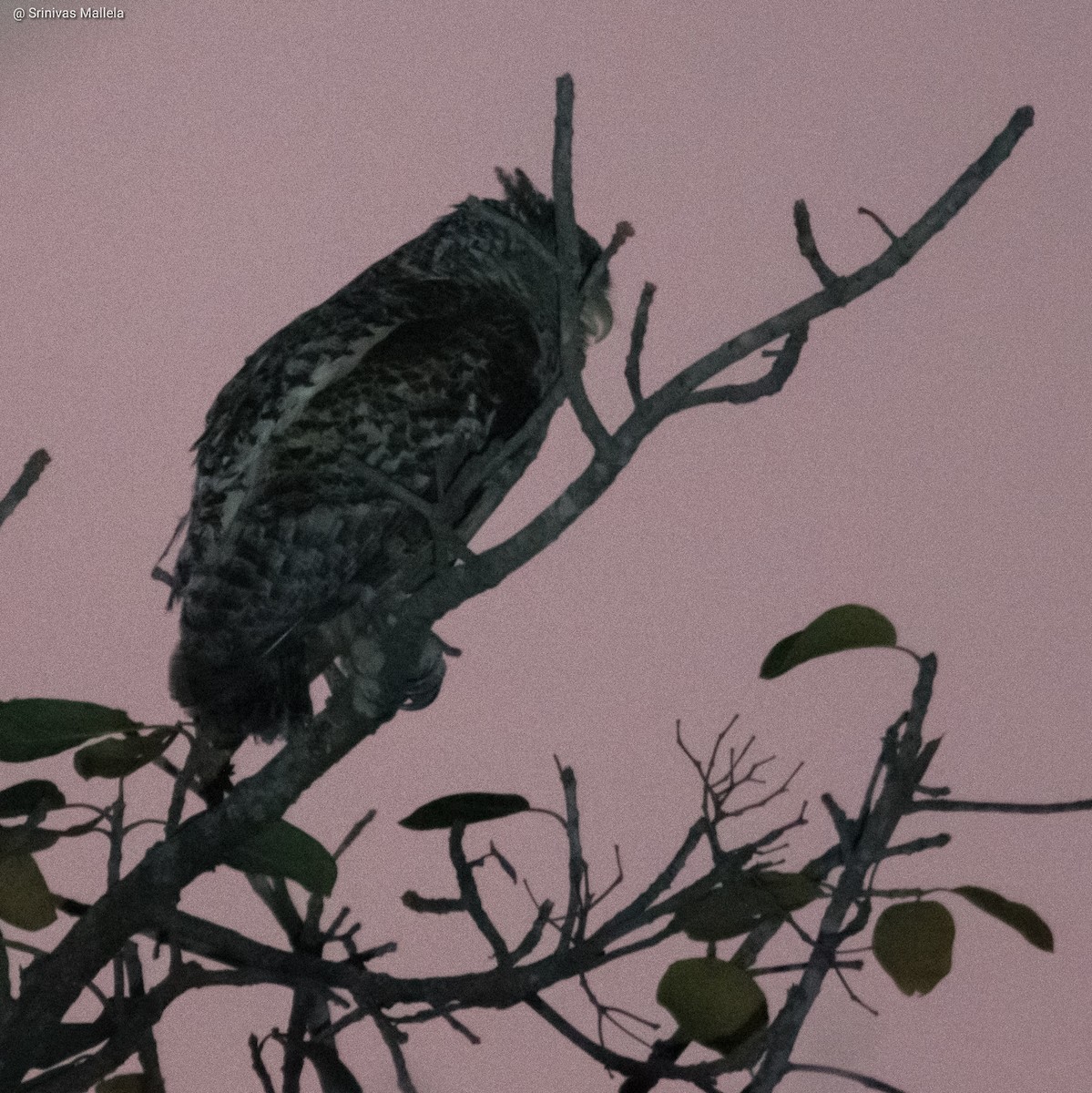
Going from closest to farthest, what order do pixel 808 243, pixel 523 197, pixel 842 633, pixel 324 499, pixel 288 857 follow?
pixel 808 243
pixel 842 633
pixel 288 857
pixel 324 499
pixel 523 197

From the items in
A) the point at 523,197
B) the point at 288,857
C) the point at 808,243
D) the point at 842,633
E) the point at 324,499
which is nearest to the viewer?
the point at 808,243

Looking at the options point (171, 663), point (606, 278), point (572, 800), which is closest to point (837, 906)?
point (572, 800)

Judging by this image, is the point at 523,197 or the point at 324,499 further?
the point at 523,197

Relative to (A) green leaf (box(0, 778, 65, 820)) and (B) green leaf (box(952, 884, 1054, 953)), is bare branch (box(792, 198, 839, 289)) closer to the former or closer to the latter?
(B) green leaf (box(952, 884, 1054, 953))

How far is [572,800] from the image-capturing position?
3.51 ft

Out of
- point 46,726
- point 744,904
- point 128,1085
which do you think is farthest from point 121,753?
point 744,904

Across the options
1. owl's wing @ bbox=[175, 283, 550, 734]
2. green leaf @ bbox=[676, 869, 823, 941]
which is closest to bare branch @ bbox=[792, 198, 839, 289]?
green leaf @ bbox=[676, 869, 823, 941]

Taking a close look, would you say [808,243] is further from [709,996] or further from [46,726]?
[46,726]

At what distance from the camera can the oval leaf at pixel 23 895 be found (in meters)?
1.20

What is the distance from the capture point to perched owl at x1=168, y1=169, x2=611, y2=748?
1369mm

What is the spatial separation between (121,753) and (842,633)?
57cm

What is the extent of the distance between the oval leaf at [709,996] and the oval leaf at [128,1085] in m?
0.45

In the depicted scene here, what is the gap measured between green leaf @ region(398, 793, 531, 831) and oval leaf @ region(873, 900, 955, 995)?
0.32 meters

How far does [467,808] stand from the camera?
116cm
